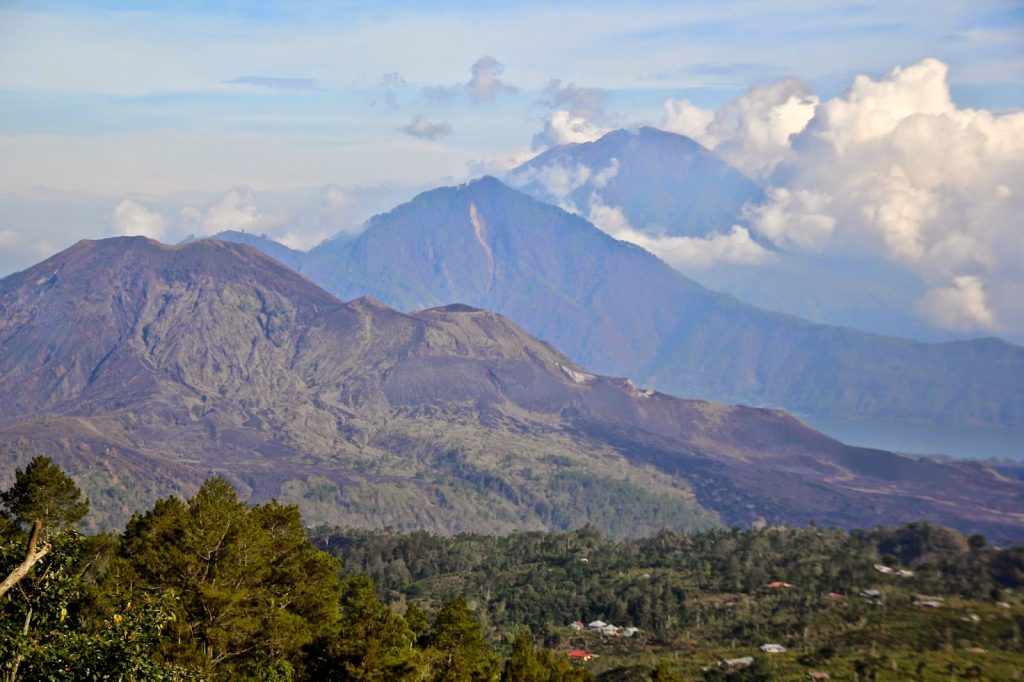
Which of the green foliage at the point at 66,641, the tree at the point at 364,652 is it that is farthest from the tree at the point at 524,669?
the green foliage at the point at 66,641

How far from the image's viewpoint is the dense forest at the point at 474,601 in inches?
1106

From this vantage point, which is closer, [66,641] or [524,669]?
[66,641]

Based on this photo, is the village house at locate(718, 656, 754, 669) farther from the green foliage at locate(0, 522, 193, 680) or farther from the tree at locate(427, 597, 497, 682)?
the green foliage at locate(0, 522, 193, 680)

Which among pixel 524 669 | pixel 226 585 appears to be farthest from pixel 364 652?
pixel 524 669

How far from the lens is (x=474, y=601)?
4368 inches

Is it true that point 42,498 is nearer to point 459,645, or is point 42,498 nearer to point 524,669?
point 459,645

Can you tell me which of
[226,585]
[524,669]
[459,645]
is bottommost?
[524,669]

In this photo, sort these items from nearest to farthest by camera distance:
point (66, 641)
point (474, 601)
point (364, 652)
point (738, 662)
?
point (66, 641) → point (364, 652) → point (738, 662) → point (474, 601)

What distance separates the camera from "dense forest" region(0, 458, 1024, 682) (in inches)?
1106

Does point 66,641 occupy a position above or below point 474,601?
above

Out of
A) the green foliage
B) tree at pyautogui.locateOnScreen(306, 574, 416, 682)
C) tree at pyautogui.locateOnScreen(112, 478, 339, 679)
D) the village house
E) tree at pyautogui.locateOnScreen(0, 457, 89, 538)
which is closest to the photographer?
the green foliage

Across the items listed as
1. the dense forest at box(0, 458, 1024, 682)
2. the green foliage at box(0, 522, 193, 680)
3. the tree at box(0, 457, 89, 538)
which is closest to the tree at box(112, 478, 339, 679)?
the dense forest at box(0, 458, 1024, 682)

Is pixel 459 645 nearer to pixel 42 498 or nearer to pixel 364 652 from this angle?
pixel 364 652

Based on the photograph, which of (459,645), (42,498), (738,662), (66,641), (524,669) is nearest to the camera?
(66,641)
